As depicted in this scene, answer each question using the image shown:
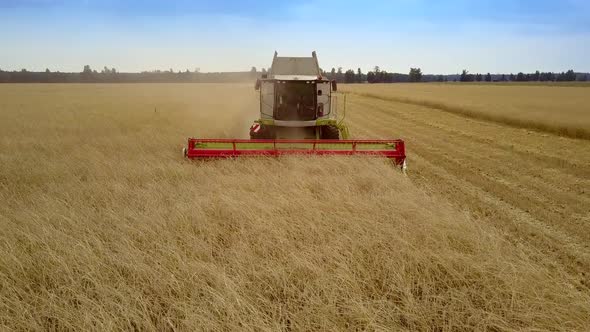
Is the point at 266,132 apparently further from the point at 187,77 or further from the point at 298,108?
the point at 187,77

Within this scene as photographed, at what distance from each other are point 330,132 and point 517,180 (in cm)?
452

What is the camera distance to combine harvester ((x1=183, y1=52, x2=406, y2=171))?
7.72m

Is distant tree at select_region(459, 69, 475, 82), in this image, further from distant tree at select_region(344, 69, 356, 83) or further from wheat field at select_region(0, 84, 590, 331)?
wheat field at select_region(0, 84, 590, 331)

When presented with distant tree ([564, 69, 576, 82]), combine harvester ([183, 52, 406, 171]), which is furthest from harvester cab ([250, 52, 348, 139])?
distant tree ([564, 69, 576, 82])

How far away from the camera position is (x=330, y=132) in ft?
31.9

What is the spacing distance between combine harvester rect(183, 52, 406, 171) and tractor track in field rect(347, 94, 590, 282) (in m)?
1.49

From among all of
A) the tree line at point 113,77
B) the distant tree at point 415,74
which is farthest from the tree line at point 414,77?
the tree line at point 113,77

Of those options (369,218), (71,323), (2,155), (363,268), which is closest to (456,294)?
(363,268)

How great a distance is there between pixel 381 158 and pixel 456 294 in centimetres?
503

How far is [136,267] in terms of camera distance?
3.10m

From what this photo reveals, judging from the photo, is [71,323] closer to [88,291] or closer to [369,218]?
[88,291]

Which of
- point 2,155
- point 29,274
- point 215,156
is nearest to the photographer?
point 29,274

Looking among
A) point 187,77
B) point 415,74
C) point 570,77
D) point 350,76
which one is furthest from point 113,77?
point 570,77

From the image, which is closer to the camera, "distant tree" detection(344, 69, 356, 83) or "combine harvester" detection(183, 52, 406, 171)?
"combine harvester" detection(183, 52, 406, 171)
